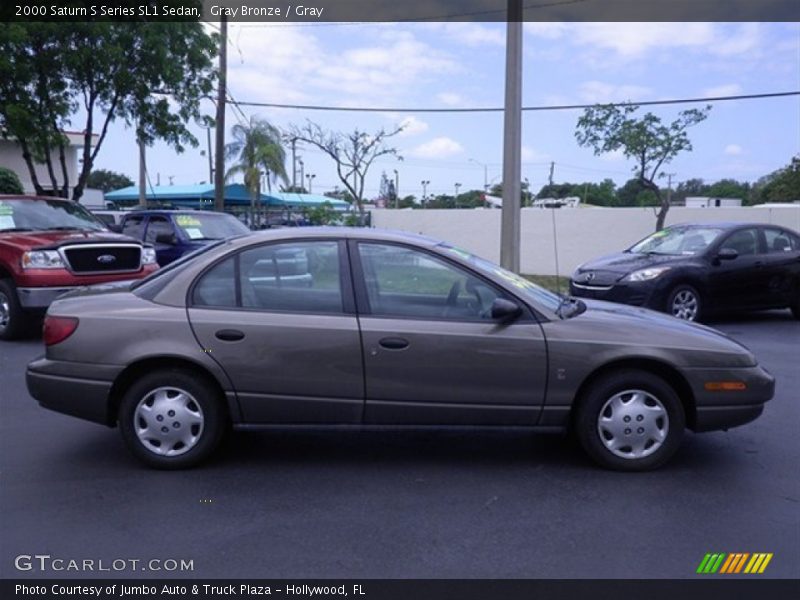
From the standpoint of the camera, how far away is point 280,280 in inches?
185

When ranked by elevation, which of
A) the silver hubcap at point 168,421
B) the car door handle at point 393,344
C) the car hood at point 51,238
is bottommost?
the silver hubcap at point 168,421

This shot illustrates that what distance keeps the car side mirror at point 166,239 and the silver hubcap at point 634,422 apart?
9.32 meters

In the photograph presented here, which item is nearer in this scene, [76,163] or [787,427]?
[787,427]

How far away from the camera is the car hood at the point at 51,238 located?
889cm

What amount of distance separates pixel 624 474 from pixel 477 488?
0.96m

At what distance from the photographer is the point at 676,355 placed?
14.9 ft

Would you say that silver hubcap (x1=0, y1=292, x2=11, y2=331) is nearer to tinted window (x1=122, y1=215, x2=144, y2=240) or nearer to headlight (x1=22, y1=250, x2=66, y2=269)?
headlight (x1=22, y1=250, x2=66, y2=269)

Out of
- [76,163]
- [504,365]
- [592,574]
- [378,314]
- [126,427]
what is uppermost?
[76,163]

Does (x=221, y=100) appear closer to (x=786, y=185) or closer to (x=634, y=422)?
(x=634, y=422)

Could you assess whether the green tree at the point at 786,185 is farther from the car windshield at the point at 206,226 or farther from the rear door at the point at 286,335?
the rear door at the point at 286,335

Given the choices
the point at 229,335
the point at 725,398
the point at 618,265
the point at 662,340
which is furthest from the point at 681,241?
the point at 229,335

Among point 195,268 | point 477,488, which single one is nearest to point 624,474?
point 477,488

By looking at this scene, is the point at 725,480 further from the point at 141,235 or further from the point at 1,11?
the point at 1,11

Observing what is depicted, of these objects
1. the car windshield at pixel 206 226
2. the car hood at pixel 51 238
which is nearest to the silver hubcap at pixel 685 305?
the car windshield at pixel 206 226
